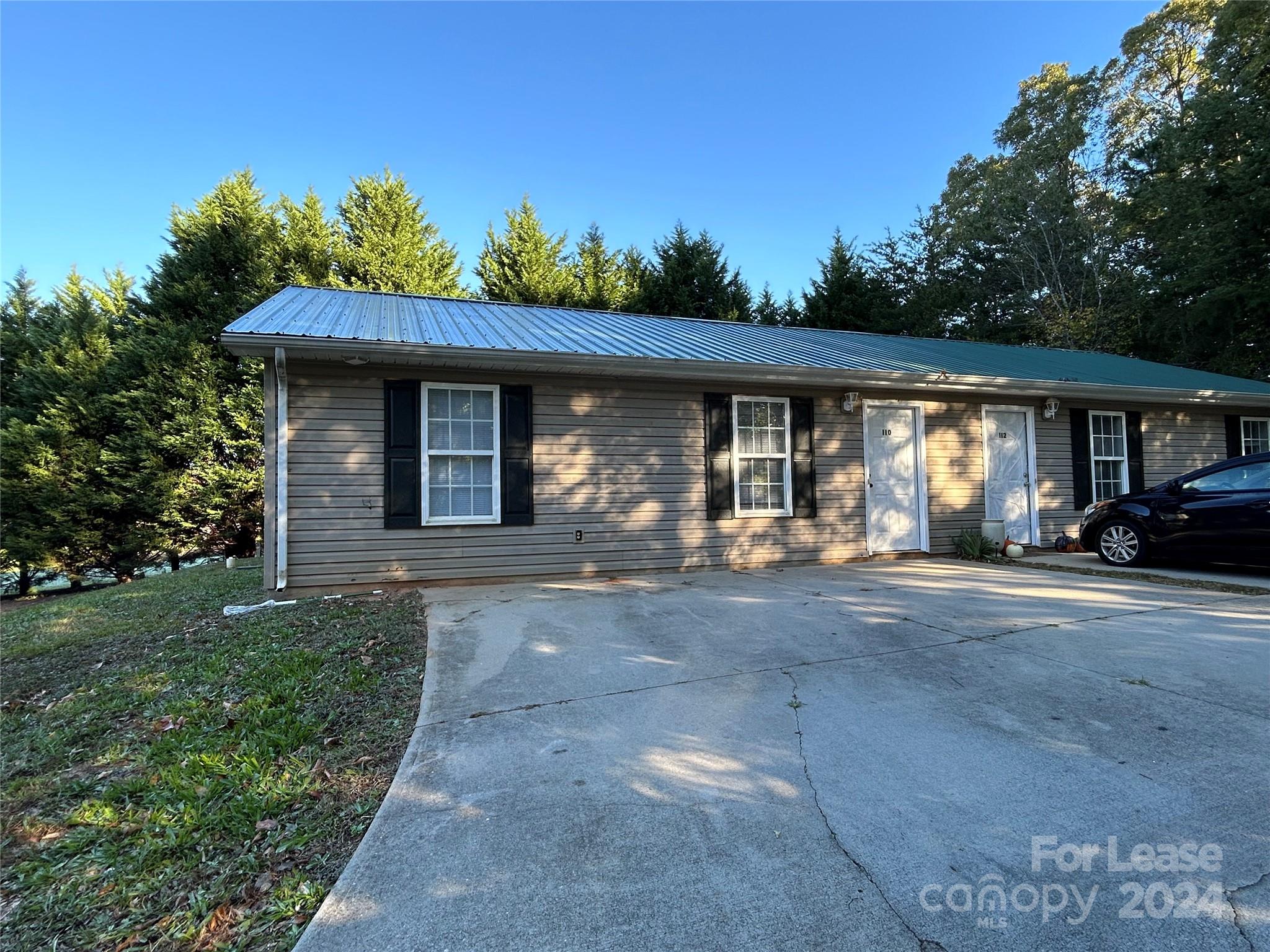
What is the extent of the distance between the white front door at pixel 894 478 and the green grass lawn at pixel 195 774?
635 cm

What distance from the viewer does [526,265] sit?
58.3 ft

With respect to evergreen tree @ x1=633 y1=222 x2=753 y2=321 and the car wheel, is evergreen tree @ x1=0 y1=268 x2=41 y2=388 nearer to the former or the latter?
evergreen tree @ x1=633 y1=222 x2=753 y2=321

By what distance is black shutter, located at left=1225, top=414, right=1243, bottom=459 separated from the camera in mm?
10586

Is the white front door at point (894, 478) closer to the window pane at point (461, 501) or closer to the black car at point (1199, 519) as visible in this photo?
the black car at point (1199, 519)

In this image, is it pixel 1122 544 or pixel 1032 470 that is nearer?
pixel 1122 544

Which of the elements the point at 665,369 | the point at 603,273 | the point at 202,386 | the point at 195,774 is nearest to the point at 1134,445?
the point at 665,369

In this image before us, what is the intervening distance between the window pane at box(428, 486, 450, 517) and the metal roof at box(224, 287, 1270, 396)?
1.65 metres

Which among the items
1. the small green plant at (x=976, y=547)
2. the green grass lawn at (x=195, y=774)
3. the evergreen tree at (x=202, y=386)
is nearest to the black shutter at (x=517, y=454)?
the green grass lawn at (x=195, y=774)

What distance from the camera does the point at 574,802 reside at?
2287mm

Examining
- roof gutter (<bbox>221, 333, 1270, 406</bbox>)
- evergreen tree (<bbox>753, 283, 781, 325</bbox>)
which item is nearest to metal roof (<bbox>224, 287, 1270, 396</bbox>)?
roof gutter (<bbox>221, 333, 1270, 406</bbox>)

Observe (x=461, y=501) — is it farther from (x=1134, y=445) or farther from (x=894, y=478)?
(x=1134, y=445)

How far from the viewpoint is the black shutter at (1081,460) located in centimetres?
944

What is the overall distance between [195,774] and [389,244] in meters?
16.1

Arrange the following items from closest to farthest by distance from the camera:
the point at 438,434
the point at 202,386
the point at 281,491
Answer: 1. the point at 281,491
2. the point at 438,434
3. the point at 202,386
